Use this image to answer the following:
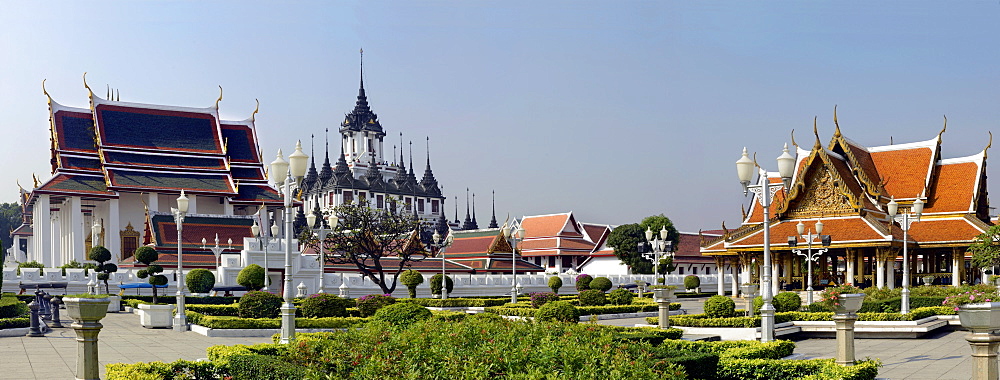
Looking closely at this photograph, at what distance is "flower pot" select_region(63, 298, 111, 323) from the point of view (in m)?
10.0

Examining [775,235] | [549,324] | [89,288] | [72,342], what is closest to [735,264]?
[775,235]

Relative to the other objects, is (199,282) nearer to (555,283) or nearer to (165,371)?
(555,283)

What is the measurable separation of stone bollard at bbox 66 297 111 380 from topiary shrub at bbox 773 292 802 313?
18294 millimetres

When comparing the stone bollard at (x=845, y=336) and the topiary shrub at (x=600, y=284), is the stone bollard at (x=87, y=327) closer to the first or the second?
the stone bollard at (x=845, y=336)

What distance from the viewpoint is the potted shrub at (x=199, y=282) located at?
1431 inches

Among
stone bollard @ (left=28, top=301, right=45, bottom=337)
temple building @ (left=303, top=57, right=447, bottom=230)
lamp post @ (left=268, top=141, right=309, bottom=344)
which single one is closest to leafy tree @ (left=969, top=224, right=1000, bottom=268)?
lamp post @ (left=268, top=141, right=309, bottom=344)

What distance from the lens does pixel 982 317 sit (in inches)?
356

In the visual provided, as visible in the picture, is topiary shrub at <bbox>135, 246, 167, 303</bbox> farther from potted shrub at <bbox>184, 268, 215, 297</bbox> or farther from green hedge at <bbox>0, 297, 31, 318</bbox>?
green hedge at <bbox>0, 297, 31, 318</bbox>

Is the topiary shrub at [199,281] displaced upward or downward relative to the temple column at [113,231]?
downward

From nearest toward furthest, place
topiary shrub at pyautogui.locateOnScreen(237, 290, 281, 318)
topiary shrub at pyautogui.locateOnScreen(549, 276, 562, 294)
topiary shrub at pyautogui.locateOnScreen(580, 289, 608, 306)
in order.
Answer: topiary shrub at pyautogui.locateOnScreen(237, 290, 281, 318) < topiary shrub at pyautogui.locateOnScreen(580, 289, 608, 306) < topiary shrub at pyautogui.locateOnScreen(549, 276, 562, 294)

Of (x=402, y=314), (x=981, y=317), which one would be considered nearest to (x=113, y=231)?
(x=402, y=314)

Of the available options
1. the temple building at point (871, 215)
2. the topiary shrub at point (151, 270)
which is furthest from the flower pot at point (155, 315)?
the temple building at point (871, 215)

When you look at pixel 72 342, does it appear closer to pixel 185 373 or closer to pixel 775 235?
pixel 185 373

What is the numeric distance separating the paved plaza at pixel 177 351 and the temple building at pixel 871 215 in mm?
16839
